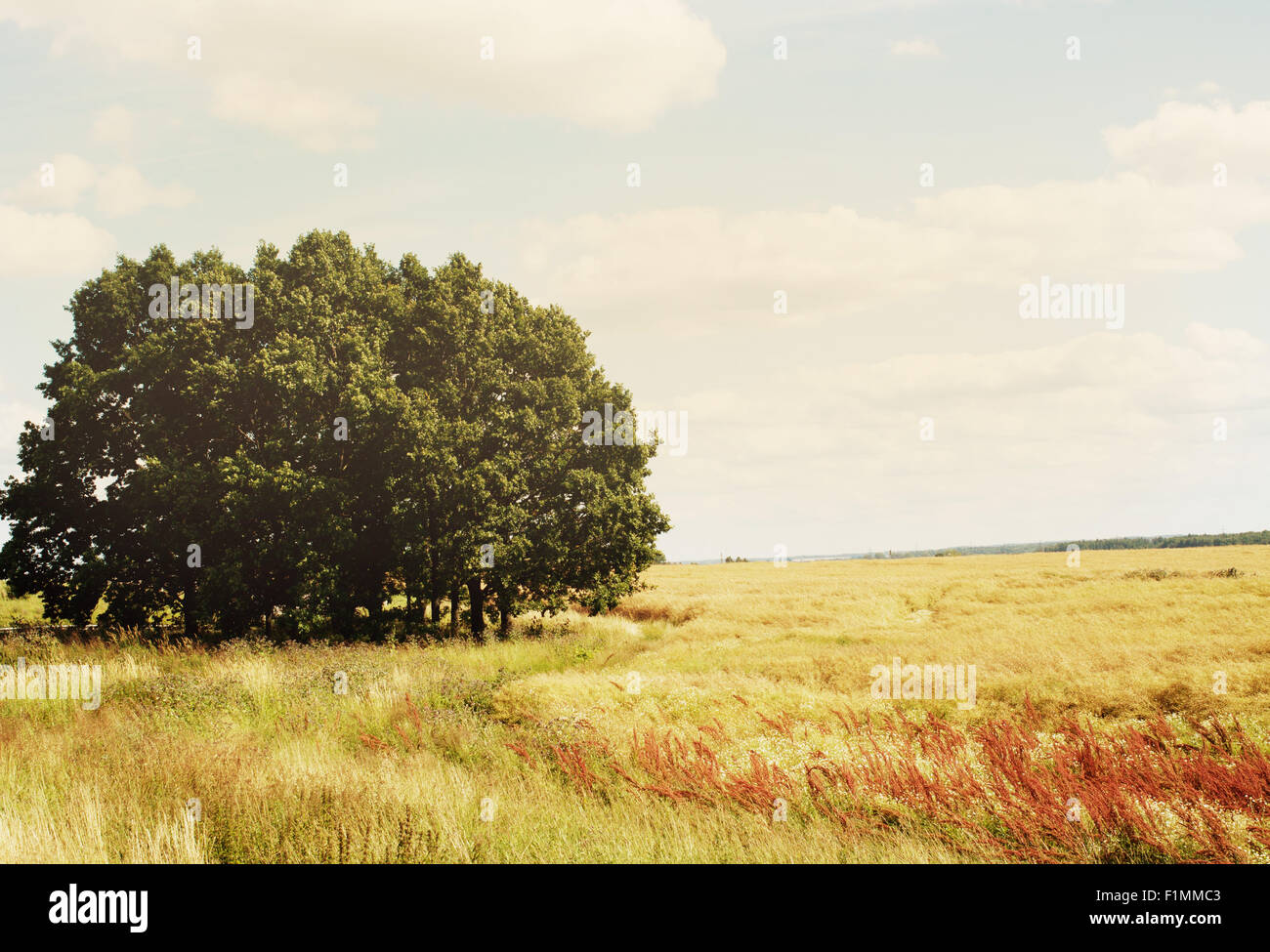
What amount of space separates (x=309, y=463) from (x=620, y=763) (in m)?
18.9

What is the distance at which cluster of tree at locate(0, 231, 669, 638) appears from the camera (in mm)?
23453

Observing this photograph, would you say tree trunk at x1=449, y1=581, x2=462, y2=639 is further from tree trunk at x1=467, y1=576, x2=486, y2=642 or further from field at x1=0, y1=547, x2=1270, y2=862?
field at x1=0, y1=547, x2=1270, y2=862

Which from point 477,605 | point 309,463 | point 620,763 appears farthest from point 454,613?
point 620,763

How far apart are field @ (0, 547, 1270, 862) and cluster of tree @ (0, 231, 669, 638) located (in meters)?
4.00

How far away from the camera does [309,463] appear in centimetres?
2478

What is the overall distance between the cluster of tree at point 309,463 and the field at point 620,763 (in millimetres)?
4002

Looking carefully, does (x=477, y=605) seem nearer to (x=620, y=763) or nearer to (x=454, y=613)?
(x=454, y=613)

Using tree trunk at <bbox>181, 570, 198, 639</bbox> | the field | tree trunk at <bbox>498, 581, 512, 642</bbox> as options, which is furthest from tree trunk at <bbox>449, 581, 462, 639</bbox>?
tree trunk at <bbox>181, 570, 198, 639</bbox>

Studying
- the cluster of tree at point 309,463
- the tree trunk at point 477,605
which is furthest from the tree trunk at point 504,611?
the tree trunk at point 477,605

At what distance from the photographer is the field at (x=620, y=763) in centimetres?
703

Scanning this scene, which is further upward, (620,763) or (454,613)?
(620,763)
